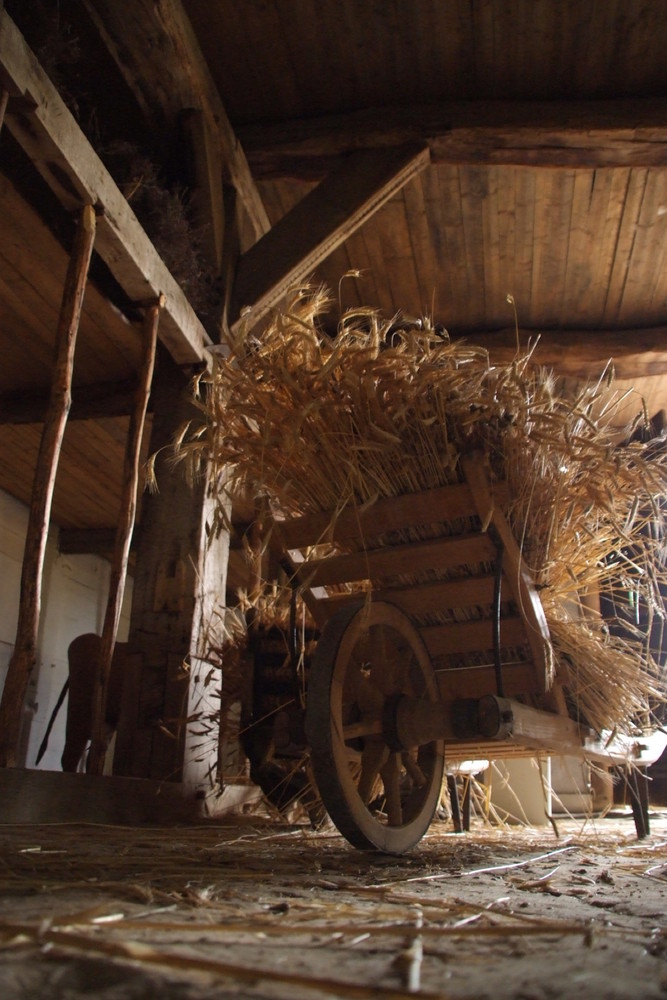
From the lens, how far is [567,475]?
7.09 feet

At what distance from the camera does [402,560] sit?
2170mm

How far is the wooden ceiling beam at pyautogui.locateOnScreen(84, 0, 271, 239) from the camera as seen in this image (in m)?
3.41

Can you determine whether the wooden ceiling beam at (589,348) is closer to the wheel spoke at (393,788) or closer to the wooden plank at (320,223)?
the wooden plank at (320,223)

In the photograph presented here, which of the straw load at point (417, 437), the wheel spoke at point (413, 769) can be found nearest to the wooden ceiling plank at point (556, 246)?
the straw load at point (417, 437)

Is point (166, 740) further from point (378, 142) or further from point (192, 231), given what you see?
point (378, 142)

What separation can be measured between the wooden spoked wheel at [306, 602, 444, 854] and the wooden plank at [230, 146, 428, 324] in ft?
6.83

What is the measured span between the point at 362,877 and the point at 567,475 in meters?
1.21

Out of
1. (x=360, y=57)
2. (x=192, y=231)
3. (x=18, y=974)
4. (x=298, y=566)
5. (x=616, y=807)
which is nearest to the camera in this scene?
(x=18, y=974)

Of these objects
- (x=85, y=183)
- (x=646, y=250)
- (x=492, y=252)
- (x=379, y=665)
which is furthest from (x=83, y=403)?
(x=646, y=250)

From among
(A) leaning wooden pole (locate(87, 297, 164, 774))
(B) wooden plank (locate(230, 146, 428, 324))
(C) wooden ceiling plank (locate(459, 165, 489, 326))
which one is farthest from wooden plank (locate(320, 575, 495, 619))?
(C) wooden ceiling plank (locate(459, 165, 489, 326))

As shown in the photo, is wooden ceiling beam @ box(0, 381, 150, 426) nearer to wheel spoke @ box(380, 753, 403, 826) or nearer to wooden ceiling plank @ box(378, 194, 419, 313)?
wooden ceiling plank @ box(378, 194, 419, 313)

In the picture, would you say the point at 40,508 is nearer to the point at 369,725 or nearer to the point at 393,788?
the point at 369,725

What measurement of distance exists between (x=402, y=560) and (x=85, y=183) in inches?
70.8

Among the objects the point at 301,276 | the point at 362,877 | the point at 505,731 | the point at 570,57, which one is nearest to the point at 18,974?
the point at 362,877
